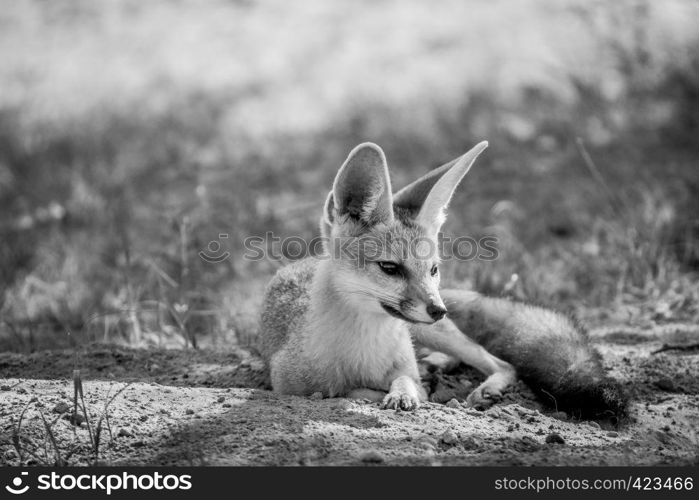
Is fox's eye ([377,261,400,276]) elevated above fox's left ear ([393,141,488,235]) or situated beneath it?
situated beneath

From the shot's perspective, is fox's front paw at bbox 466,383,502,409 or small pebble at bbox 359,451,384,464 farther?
fox's front paw at bbox 466,383,502,409

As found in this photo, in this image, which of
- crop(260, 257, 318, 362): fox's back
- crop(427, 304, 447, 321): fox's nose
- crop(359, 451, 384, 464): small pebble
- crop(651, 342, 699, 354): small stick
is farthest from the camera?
crop(651, 342, 699, 354): small stick

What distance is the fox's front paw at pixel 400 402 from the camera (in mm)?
4734

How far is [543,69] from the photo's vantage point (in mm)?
10977

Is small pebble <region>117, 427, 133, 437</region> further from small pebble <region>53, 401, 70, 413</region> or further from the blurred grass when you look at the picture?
the blurred grass

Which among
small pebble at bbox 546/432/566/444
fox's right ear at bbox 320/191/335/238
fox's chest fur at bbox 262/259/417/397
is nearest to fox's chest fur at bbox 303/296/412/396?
fox's chest fur at bbox 262/259/417/397

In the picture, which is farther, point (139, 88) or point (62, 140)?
point (139, 88)

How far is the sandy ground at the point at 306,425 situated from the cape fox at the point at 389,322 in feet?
0.61

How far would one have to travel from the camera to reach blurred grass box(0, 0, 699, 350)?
7.57 metres

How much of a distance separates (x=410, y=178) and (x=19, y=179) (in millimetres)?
4962
